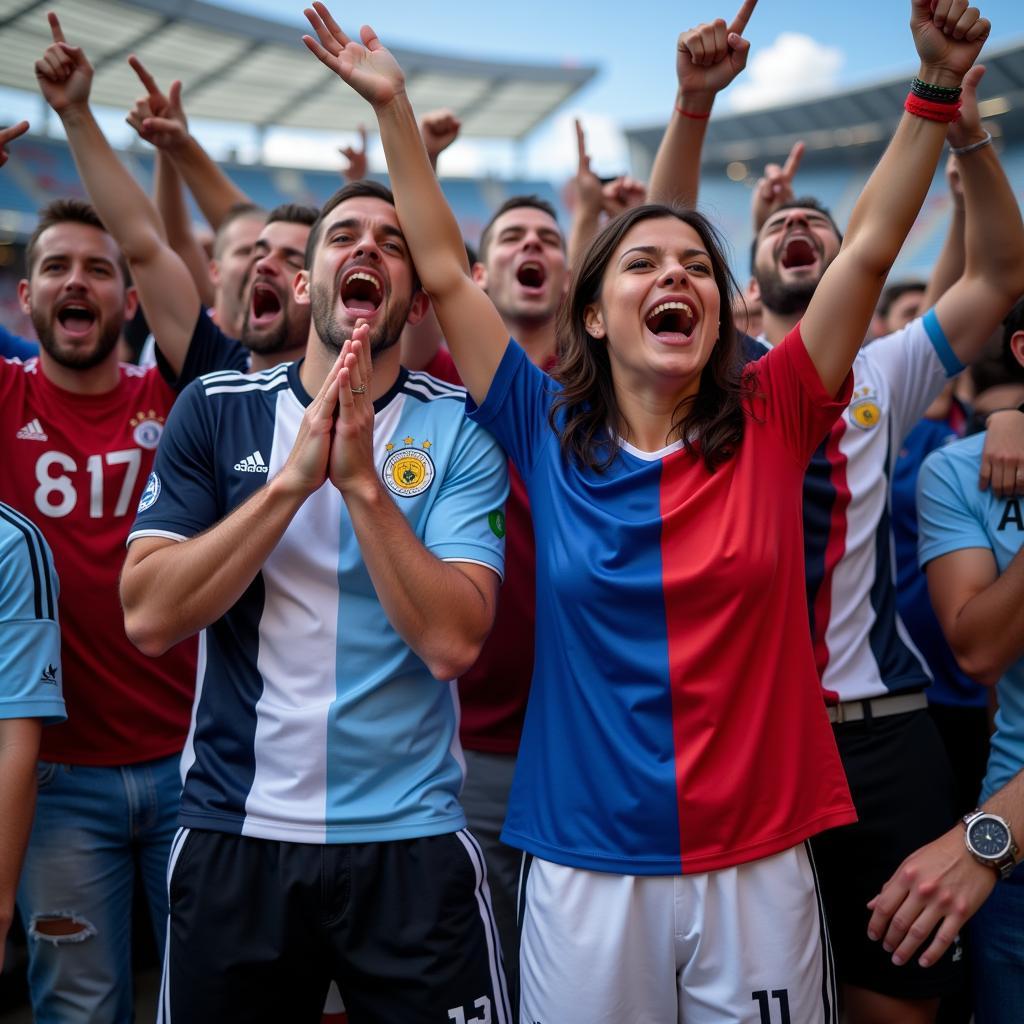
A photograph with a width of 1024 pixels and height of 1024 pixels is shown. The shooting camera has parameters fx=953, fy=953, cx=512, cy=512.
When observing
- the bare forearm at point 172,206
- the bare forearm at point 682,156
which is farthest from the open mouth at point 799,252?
the bare forearm at point 172,206

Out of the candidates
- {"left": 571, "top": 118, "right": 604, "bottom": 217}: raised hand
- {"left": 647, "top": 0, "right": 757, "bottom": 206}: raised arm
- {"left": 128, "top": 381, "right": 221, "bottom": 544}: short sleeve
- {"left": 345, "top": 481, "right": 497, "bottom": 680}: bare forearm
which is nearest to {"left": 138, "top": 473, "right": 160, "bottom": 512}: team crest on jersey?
{"left": 128, "top": 381, "right": 221, "bottom": 544}: short sleeve

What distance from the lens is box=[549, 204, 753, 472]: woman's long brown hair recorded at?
226 centimetres

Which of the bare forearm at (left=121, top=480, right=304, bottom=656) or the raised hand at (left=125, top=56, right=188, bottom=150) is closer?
the bare forearm at (left=121, top=480, right=304, bottom=656)

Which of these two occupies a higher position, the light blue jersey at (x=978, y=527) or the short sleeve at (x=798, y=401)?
the short sleeve at (x=798, y=401)

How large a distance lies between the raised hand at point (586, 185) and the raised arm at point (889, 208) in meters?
1.85

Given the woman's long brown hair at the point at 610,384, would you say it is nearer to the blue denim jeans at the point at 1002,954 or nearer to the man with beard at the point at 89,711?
the blue denim jeans at the point at 1002,954

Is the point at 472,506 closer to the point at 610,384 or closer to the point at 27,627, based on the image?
the point at 610,384

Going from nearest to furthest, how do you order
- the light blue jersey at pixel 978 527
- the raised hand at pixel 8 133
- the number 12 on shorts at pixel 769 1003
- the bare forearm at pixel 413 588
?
the number 12 on shorts at pixel 769 1003 < the bare forearm at pixel 413 588 < the light blue jersey at pixel 978 527 < the raised hand at pixel 8 133

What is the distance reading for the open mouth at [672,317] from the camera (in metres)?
2.31

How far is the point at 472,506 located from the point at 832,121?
28595 mm

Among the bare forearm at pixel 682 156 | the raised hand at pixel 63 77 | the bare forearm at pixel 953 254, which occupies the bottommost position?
the bare forearm at pixel 953 254

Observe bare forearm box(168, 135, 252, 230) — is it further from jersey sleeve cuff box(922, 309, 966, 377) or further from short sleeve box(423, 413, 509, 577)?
jersey sleeve cuff box(922, 309, 966, 377)

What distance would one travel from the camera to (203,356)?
3.21m

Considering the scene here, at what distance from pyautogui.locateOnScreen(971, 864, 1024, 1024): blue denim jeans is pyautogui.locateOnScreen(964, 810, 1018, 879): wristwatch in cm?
29
